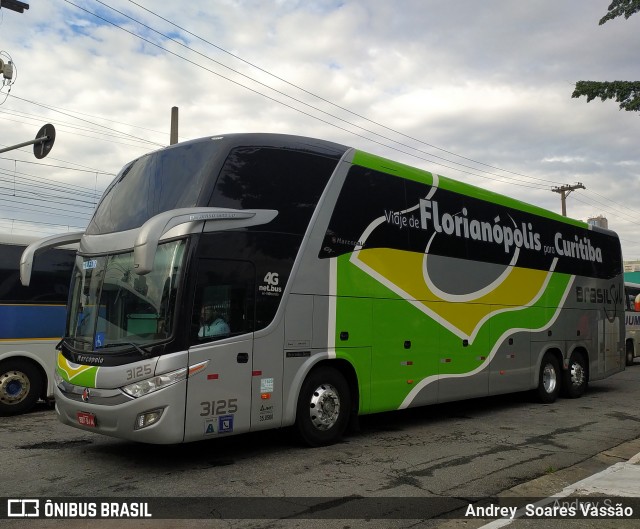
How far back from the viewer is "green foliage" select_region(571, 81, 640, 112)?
10805mm

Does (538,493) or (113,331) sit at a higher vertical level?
(113,331)

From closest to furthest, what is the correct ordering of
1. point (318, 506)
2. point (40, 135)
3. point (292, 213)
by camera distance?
point (318, 506), point (292, 213), point (40, 135)

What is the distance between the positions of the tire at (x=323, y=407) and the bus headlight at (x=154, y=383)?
1905mm

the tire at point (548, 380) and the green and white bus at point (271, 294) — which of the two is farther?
the tire at point (548, 380)

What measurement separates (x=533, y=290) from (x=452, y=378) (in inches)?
135

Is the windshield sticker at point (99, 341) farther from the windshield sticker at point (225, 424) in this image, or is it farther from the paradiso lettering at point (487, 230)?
the paradiso lettering at point (487, 230)

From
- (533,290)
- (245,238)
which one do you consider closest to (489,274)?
(533,290)

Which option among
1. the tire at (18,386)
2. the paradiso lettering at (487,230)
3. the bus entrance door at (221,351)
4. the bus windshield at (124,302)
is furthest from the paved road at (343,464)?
the paradiso lettering at (487,230)

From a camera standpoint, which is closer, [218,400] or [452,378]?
[218,400]

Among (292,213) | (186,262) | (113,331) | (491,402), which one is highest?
(292,213)

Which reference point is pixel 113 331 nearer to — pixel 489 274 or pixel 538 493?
pixel 538 493

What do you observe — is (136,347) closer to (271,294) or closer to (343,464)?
(271,294)

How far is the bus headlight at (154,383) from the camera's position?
659cm

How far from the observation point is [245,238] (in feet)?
24.3
